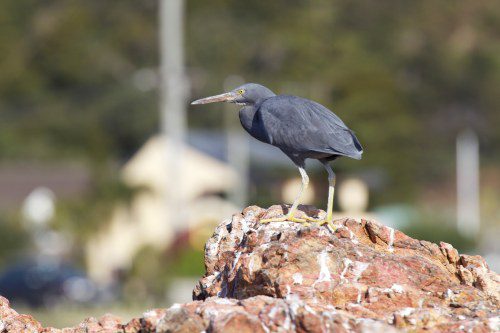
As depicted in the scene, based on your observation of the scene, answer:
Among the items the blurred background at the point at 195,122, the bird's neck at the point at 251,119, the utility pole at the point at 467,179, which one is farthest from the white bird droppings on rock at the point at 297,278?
the utility pole at the point at 467,179

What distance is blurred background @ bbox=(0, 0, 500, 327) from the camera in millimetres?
37969

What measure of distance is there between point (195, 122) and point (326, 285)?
72413 mm

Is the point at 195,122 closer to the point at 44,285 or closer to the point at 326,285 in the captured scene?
the point at 44,285

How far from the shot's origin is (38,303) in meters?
30.9

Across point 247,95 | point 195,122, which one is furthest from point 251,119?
point 195,122

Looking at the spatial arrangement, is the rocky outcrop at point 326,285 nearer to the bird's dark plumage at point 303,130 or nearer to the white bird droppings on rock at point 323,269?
the white bird droppings on rock at point 323,269

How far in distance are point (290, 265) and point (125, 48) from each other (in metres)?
77.6

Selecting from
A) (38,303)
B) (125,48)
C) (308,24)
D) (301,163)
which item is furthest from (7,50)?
(301,163)

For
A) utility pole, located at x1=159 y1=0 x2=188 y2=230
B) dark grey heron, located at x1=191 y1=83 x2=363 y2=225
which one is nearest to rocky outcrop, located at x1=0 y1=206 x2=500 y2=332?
dark grey heron, located at x1=191 y1=83 x2=363 y2=225

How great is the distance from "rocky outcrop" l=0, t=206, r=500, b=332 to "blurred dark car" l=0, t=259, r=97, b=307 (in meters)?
22.4

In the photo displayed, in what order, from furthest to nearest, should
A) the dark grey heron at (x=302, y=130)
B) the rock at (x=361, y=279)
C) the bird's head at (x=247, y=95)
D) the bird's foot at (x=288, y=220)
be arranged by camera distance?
the bird's head at (x=247, y=95)
the dark grey heron at (x=302, y=130)
the bird's foot at (x=288, y=220)
the rock at (x=361, y=279)

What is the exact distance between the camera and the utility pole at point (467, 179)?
6322 centimetres

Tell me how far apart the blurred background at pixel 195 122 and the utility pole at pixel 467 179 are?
0.16 metres

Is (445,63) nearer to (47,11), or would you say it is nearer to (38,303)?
(47,11)
